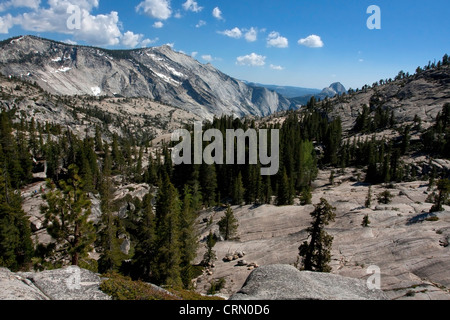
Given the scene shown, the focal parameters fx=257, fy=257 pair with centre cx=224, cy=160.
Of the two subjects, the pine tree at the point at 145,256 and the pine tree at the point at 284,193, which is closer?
the pine tree at the point at 145,256

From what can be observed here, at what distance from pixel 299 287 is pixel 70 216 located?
1861 centimetres

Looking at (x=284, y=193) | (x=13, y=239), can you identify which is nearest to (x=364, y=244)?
(x=284, y=193)

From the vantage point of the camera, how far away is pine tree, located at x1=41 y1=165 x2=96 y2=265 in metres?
21.1

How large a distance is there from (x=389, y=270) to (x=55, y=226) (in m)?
34.9

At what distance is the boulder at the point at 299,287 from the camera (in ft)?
52.8

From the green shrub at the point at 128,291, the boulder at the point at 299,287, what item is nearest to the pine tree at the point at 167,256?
the green shrub at the point at 128,291

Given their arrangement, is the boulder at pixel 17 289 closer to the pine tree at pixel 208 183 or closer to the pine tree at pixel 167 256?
the pine tree at pixel 167 256

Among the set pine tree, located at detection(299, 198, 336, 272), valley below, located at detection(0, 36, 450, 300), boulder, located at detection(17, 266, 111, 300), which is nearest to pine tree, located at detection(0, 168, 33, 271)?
valley below, located at detection(0, 36, 450, 300)

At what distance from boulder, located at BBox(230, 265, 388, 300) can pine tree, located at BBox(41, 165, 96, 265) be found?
13.9 m

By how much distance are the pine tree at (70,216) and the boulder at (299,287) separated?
13.9 meters

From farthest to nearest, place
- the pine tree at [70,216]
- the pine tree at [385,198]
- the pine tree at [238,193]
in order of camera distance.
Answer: the pine tree at [238,193] < the pine tree at [385,198] < the pine tree at [70,216]

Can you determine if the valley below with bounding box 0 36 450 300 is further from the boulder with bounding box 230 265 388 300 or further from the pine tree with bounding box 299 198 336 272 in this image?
the pine tree with bounding box 299 198 336 272

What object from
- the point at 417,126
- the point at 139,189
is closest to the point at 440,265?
the point at 139,189
